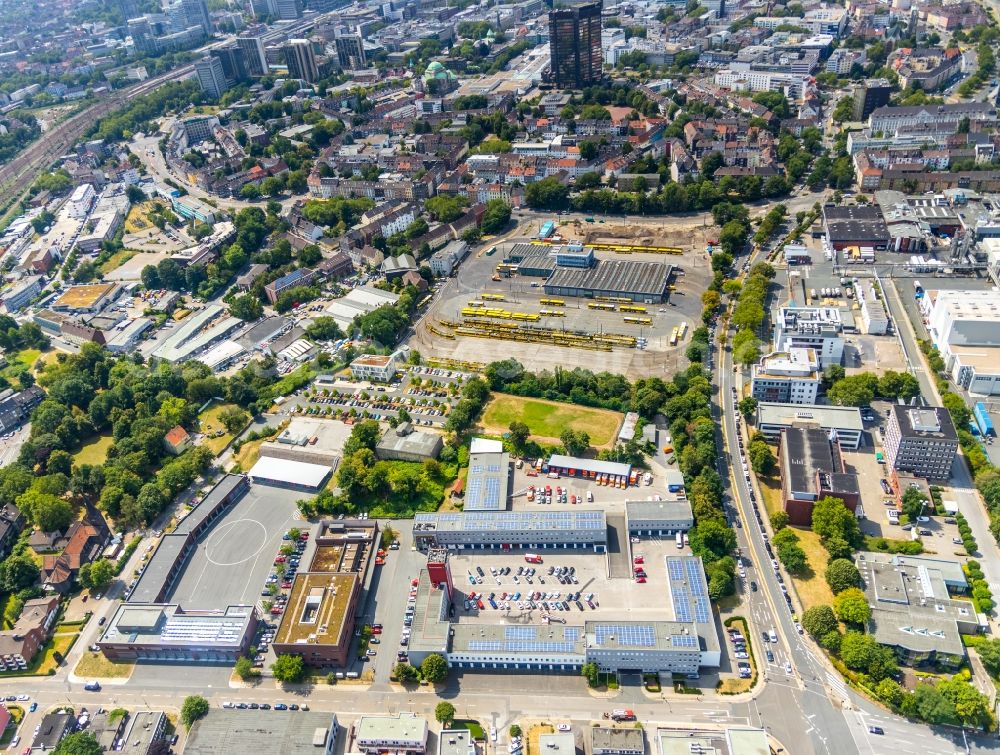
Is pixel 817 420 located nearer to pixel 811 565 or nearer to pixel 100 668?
pixel 811 565

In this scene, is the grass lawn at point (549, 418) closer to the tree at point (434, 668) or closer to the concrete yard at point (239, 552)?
the concrete yard at point (239, 552)

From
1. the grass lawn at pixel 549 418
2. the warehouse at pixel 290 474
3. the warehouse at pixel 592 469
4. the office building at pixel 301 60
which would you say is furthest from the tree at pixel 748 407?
the office building at pixel 301 60

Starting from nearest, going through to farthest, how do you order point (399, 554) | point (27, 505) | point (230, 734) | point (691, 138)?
point (230, 734)
point (399, 554)
point (27, 505)
point (691, 138)

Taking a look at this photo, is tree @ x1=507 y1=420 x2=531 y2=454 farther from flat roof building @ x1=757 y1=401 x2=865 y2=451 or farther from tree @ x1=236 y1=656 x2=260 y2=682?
tree @ x1=236 y1=656 x2=260 y2=682

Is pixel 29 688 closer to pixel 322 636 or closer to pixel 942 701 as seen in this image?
pixel 322 636

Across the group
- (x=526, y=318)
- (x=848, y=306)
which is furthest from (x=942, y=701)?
(x=526, y=318)

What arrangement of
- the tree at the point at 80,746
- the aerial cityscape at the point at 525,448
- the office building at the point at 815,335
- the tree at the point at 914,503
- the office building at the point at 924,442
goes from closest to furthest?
Answer: the tree at the point at 80,746 → the aerial cityscape at the point at 525,448 → the tree at the point at 914,503 → the office building at the point at 924,442 → the office building at the point at 815,335
